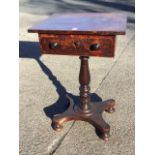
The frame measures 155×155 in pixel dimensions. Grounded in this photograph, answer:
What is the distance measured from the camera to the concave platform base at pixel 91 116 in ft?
10.6

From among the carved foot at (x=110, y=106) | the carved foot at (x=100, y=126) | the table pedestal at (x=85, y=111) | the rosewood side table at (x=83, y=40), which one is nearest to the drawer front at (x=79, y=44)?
the rosewood side table at (x=83, y=40)

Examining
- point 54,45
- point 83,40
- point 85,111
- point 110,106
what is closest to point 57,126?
point 85,111

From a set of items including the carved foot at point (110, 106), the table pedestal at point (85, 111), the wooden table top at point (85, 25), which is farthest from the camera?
the carved foot at point (110, 106)

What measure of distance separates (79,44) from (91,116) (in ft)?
3.02

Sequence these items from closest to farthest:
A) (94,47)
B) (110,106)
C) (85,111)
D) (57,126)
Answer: (94,47) → (57,126) → (85,111) → (110,106)

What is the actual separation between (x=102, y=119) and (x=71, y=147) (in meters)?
0.50

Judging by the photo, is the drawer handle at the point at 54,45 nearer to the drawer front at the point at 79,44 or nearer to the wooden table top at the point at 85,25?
the drawer front at the point at 79,44

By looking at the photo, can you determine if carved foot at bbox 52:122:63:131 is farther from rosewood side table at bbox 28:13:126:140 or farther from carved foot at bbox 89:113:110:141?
carved foot at bbox 89:113:110:141

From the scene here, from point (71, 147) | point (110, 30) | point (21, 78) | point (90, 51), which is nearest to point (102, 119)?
point (71, 147)

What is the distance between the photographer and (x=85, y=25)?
9.87 ft

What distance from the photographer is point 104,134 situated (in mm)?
3170

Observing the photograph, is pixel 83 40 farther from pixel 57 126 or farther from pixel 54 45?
pixel 57 126

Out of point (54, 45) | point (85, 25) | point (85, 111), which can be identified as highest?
point (85, 25)

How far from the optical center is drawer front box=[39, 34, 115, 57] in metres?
2.84
